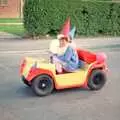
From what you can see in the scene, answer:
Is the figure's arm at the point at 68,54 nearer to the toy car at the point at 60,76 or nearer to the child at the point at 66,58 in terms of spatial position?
the child at the point at 66,58

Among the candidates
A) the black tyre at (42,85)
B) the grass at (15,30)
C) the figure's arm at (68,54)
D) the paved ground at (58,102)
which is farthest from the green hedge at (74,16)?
the black tyre at (42,85)

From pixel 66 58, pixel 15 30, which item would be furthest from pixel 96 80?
pixel 15 30

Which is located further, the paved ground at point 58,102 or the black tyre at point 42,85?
the black tyre at point 42,85

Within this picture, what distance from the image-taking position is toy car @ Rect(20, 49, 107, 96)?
8562 mm

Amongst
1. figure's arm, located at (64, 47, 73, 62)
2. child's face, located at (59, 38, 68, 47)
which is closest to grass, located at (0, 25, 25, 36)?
child's face, located at (59, 38, 68, 47)

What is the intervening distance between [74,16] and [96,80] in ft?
40.9

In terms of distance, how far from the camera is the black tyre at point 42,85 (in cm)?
853

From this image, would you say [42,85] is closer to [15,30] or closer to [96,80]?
[96,80]

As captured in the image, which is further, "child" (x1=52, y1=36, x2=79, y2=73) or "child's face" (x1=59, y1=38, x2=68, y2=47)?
"child's face" (x1=59, y1=38, x2=68, y2=47)

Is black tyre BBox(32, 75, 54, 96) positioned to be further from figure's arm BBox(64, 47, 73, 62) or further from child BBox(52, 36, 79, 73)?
figure's arm BBox(64, 47, 73, 62)

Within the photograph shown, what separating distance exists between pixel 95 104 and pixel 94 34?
14.2 m

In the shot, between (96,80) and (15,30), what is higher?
(96,80)

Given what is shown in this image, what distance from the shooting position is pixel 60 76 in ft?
28.7

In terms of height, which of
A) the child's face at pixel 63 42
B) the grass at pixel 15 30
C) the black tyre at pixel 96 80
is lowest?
the grass at pixel 15 30
